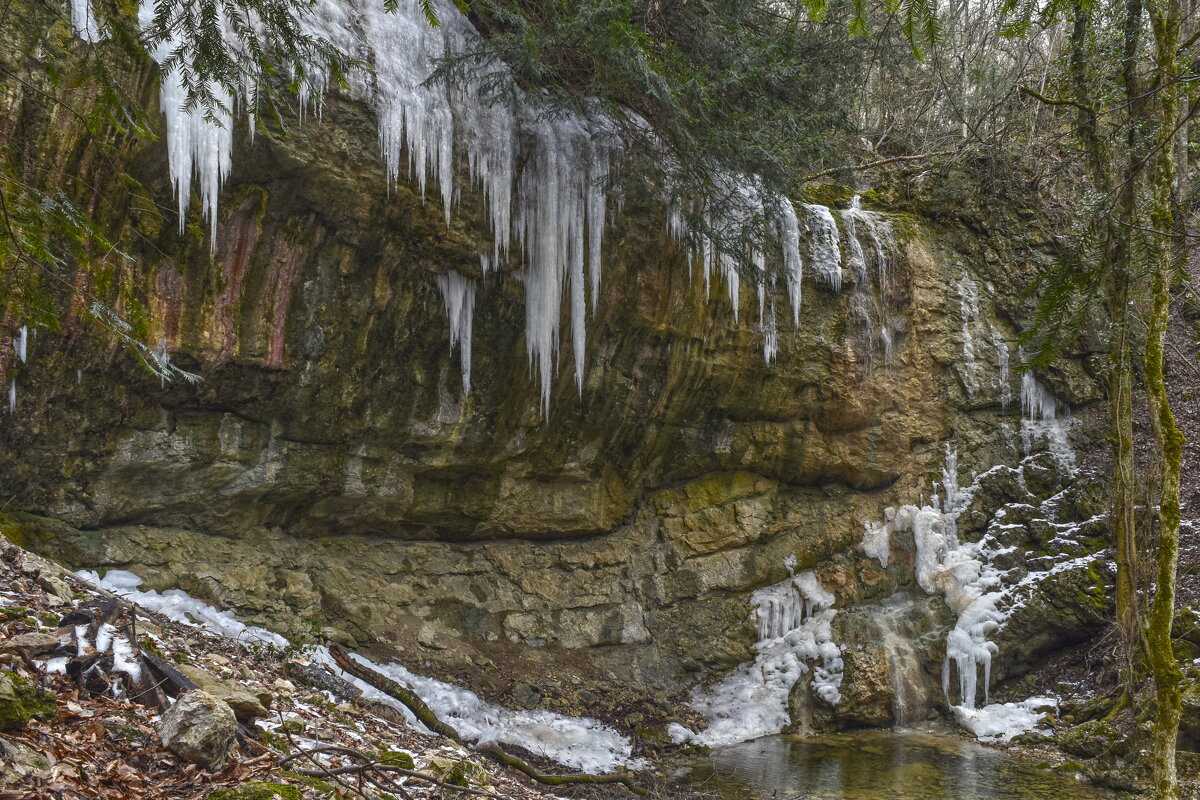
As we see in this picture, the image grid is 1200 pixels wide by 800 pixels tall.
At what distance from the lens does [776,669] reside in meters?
9.66

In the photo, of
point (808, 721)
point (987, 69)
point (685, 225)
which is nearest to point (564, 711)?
point (808, 721)

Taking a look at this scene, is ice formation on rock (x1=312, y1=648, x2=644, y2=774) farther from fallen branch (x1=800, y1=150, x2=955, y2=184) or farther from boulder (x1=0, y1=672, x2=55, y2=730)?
fallen branch (x1=800, y1=150, x2=955, y2=184)

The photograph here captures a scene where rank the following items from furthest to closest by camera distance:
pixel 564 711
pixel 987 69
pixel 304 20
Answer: pixel 987 69 < pixel 564 711 < pixel 304 20

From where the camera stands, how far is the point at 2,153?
4.91m

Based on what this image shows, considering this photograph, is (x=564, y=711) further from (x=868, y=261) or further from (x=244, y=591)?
(x=868, y=261)

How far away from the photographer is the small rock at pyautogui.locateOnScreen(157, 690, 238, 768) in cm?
289

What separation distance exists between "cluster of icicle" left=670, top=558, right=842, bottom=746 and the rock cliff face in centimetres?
23

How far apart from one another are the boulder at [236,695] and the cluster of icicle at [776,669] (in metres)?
5.62

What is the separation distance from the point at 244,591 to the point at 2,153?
→ 413cm

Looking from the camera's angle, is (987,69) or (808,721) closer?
(808,721)

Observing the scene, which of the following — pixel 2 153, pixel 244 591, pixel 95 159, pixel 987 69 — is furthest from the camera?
pixel 987 69

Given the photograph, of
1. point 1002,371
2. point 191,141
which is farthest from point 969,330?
point 191,141

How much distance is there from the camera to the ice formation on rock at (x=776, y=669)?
356 inches

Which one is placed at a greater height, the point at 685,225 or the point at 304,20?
the point at 304,20
